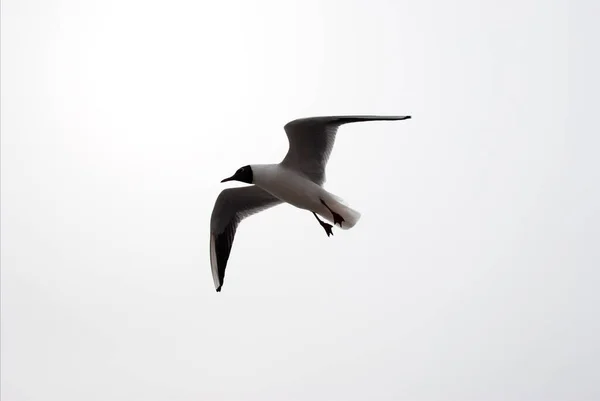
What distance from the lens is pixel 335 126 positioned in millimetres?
8352

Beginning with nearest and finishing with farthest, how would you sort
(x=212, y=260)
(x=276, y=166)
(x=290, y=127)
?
1. (x=290, y=127)
2. (x=276, y=166)
3. (x=212, y=260)

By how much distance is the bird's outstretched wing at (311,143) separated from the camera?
8.08 meters

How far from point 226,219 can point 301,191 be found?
1565mm

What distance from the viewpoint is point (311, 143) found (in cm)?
849

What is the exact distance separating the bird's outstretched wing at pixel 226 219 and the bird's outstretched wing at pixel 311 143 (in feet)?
3.36

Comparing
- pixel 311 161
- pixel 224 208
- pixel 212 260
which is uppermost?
pixel 311 161

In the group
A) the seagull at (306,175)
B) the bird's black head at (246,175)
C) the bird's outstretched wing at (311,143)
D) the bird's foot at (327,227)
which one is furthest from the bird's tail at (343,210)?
the bird's black head at (246,175)

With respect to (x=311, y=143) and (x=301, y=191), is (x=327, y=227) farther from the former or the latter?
(x=311, y=143)

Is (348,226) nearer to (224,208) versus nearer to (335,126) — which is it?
(335,126)

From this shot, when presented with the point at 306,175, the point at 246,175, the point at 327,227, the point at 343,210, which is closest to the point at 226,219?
the point at 246,175

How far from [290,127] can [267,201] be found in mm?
1726

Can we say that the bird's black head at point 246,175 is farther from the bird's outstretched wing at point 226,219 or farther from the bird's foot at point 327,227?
the bird's foot at point 327,227

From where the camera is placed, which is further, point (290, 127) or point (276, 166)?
point (276, 166)

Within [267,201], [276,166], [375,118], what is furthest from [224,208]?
[375,118]
